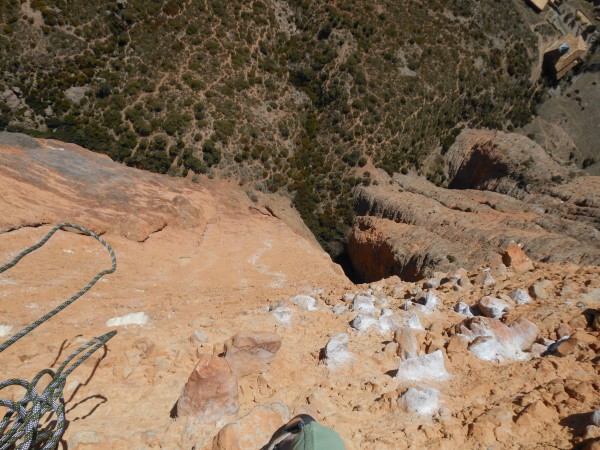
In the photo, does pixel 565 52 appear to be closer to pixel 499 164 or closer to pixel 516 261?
pixel 499 164

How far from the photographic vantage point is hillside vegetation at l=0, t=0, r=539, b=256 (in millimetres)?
34906

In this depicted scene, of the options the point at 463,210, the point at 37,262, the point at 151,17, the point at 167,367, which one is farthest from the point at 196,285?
the point at 151,17

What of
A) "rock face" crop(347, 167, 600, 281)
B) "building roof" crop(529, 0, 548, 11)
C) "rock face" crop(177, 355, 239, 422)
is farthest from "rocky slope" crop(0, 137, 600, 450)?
"building roof" crop(529, 0, 548, 11)

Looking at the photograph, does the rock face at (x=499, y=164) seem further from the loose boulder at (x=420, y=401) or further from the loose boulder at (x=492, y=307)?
the loose boulder at (x=420, y=401)

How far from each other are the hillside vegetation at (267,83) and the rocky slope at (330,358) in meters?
20.7

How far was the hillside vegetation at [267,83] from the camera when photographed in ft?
115

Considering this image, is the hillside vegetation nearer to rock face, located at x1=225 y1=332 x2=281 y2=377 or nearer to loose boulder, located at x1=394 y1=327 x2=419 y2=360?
loose boulder, located at x1=394 y1=327 x2=419 y2=360

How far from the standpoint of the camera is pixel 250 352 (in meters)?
8.18

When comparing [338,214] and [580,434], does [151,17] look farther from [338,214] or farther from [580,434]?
[580,434]

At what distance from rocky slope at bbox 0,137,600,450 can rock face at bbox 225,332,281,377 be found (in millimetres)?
28

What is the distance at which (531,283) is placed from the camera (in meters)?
12.0

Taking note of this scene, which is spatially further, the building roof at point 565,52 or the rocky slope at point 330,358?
the building roof at point 565,52

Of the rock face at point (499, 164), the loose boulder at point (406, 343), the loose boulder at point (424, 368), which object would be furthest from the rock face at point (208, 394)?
the rock face at point (499, 164)

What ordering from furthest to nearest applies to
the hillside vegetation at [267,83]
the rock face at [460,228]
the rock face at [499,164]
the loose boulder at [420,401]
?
the hillside vegetation at [267,83]
the rock face at [499,164]
the rock face at [460,228]
the loose boulder at [420,401]
